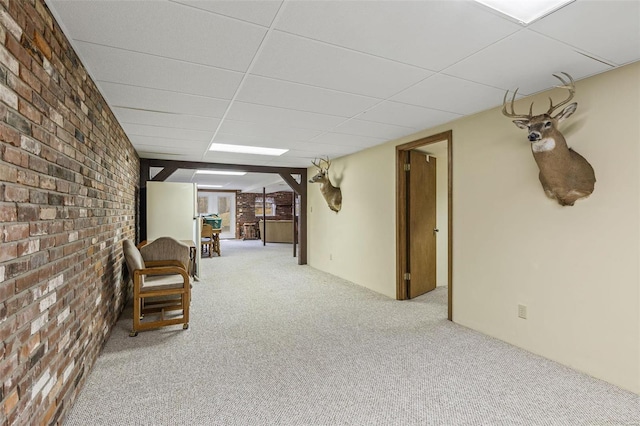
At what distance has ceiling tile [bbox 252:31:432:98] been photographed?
72.4 inches

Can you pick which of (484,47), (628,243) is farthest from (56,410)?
(628,243)

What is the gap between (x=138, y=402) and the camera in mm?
1962

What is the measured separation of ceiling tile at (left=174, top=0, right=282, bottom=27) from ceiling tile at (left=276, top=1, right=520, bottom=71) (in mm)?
58

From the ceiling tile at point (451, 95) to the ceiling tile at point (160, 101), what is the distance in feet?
5.15

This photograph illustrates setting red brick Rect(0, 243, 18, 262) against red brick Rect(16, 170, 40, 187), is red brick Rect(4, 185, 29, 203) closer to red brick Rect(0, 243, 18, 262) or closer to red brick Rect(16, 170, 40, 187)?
red brick Rect(16, 170, 40, 187)

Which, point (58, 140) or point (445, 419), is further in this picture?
Answer: point (445, 419)

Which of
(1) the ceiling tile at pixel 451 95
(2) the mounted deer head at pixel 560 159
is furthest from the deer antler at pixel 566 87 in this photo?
(1) the ceiling tile at pixel 451 95

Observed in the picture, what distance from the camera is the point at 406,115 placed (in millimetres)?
3139

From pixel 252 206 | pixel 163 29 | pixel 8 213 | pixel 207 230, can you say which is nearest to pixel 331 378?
pixel 8 213

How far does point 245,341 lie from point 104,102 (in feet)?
7.76

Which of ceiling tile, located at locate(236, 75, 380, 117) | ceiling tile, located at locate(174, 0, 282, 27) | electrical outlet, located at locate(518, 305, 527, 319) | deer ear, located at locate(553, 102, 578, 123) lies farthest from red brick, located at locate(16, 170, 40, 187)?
electrical outlet, located at locate(518, 305, 527, 319)

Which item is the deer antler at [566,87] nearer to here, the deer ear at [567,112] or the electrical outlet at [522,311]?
the deer ear at [567,112]

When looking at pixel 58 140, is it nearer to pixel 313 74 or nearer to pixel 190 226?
pixel 313 74

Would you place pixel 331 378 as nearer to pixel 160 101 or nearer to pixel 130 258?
pixel 130 258
